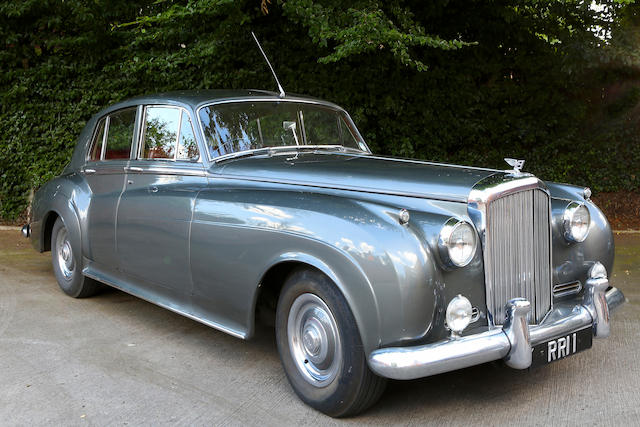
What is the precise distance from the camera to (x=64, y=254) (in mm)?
5449

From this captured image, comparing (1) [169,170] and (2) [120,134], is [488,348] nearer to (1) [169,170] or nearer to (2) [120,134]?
(1) [169,170]

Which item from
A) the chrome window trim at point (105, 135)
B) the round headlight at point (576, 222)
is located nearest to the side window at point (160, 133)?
the chrome window trim at point (105, 135)

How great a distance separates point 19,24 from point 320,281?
811 cm

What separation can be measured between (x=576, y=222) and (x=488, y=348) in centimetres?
116

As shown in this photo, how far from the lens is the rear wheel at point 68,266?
516cm

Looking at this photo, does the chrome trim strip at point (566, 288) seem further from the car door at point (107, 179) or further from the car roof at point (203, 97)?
the car door at point (107, 179)

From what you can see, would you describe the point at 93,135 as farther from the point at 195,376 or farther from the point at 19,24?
the point at 19,24

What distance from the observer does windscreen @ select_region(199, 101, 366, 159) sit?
4.13m

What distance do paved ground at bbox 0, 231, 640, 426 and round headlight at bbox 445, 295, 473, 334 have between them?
1.67 ft

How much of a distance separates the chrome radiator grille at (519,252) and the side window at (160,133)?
7.44ft

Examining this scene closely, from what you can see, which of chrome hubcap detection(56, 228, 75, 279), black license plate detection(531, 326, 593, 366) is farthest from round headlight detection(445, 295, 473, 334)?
chrome hubcap detection(56, 228, 75, 279)

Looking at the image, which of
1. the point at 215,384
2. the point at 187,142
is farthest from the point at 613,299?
Answer: the point at 187,142

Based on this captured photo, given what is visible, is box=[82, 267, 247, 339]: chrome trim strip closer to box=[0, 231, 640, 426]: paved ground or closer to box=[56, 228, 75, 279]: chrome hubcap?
box=[0, 231, 640, 426]: paved ground

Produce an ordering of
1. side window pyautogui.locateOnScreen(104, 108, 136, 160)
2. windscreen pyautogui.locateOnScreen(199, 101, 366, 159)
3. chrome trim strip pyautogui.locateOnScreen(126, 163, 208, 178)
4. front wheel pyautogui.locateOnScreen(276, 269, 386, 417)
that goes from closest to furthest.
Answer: front wheel pyautogui.locateOnScreen(276, 269, 386, 417), chrome trim strip pyautogui.locateOnScreen(126, 163, 208, 178), windscreen pyautogui.locateOnScreen(199, 101, 366, 159), side window pyautogui.locateOnScreen(104, 108, 136, 160)
